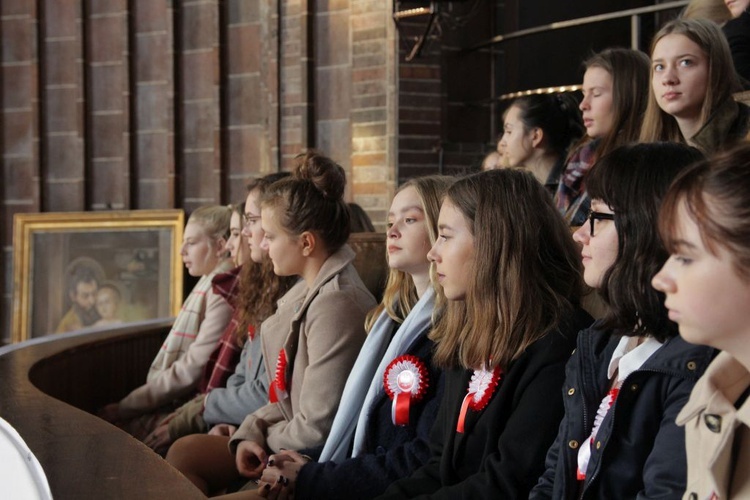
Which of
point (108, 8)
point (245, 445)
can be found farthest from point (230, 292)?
point (108, 8)

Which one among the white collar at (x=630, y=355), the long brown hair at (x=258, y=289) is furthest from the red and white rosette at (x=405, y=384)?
the long brown hair at (x=258, y=289)

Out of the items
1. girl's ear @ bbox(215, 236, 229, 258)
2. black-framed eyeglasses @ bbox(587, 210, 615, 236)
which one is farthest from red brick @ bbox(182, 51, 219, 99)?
black-framed eyeglasses @ bbox(587, 210, 615, 236)

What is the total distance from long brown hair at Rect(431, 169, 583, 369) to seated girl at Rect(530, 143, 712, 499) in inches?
11.7

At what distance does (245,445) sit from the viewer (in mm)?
3262

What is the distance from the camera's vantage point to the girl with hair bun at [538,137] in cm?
428

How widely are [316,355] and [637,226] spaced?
4.84 ft

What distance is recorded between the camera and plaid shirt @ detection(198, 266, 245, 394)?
164 inches

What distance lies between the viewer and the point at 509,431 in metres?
2.23

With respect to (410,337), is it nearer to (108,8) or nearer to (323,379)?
(323,379)

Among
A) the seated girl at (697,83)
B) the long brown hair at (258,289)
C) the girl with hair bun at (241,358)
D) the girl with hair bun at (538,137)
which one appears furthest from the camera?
the girl with hair bun at (538,137)

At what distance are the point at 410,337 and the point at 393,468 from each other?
348mm

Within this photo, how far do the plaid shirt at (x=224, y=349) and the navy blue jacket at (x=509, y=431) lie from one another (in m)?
1.77

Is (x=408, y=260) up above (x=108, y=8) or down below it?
below

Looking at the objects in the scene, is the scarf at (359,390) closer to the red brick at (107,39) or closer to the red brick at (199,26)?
the red brick at (199,26)
